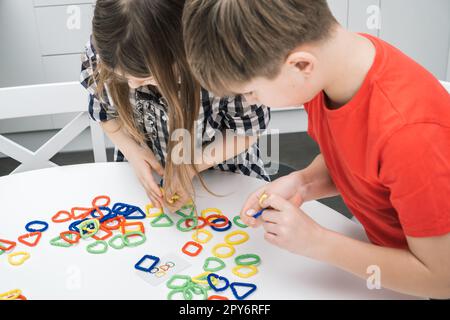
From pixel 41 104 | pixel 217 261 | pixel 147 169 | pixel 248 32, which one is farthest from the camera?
pixel 41 104

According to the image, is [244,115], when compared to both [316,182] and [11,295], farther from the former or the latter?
[11,295]

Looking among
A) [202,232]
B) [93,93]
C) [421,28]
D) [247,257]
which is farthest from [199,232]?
[421,28]

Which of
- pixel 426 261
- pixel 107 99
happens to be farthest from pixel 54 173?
pixel 426 261

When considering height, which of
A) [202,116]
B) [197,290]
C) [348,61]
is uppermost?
[348,61]

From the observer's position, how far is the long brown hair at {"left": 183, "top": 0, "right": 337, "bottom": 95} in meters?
0.59

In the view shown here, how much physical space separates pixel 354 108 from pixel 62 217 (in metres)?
0.55

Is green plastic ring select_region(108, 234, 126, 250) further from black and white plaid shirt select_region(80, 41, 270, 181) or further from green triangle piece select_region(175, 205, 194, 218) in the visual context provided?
black and white plaid shirt select_region(80, 41, 270, 181)

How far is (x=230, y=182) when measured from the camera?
3.28ft

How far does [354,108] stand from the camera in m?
0.67

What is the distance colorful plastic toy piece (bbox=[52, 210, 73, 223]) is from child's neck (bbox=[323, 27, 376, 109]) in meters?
0.51

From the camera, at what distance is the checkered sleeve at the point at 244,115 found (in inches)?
39.0

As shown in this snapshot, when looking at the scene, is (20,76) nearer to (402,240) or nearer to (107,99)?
(107,99)

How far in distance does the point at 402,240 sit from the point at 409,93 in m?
0.24

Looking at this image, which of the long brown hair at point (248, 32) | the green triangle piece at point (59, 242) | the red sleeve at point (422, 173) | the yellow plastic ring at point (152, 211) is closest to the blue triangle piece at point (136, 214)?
the yellow plastic ring at point (152, 211)
